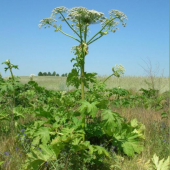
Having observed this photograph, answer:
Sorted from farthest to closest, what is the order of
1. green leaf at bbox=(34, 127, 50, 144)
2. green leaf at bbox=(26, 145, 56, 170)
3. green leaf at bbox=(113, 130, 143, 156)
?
green leaf at bbox=(113, 130, 143, 156)
green leaf at bbox=(34, 127, 50, 144)
green leaf at bbox=(26, 145, 56, 170)

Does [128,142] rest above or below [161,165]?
above

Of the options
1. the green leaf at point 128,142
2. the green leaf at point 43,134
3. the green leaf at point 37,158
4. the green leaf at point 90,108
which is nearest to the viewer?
the green leaf at point 90,108

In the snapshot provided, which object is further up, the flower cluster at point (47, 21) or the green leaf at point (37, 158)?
the flower cluster at point (47, 21)

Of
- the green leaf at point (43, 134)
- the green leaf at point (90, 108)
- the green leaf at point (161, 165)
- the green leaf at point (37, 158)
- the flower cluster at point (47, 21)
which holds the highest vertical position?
the flower cluster at point (47, 21)

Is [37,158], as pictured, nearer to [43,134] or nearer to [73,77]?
[43,134]

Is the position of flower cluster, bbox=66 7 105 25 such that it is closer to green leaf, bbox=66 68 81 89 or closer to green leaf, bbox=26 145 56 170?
green leaf, bbox=66 68 81 89

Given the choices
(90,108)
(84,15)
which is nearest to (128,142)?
(90,108)

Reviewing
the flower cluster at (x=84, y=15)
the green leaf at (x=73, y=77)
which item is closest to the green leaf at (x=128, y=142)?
the green leaf at (x=73, y=77)

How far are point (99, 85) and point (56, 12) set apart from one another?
3.95 ft

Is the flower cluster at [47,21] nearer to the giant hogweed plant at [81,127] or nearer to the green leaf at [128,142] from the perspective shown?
the giant hogweed plant at [81,127]

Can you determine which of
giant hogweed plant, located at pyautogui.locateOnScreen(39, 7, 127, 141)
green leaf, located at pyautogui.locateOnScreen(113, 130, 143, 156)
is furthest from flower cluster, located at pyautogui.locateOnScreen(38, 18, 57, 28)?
green leaf, located at pyautogui.locateOnScreen(113, 130, 143, 156)

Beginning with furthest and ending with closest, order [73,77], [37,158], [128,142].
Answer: [128,142]
[73,77]
[37,158]

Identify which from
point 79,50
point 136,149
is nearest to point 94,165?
point 136,149

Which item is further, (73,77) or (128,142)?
(128,142)
